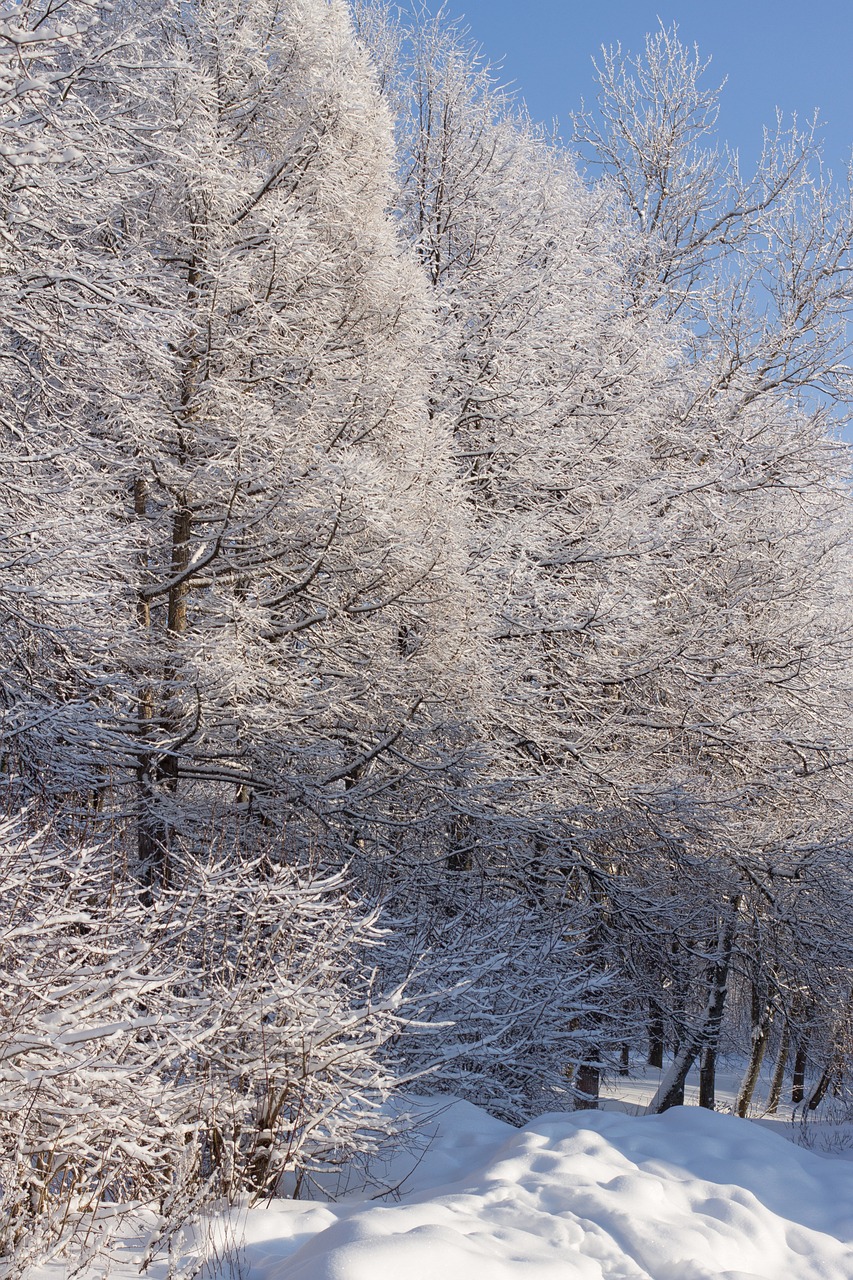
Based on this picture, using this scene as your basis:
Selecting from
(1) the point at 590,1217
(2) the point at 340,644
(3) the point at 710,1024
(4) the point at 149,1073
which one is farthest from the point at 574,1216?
(3) the point at 710,1024

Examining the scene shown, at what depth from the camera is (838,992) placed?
9.43m

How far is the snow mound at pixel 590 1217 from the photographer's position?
3.05 meters

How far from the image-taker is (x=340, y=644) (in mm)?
8375

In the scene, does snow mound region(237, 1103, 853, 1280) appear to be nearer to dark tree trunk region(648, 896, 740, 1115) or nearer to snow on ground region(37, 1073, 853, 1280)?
snow on ground region(37, 1073, 853, 1280)

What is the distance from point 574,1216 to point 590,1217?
8 centimetres

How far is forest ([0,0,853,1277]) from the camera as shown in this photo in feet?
14.1

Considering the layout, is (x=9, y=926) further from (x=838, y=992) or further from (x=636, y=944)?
(x=838, y=992)

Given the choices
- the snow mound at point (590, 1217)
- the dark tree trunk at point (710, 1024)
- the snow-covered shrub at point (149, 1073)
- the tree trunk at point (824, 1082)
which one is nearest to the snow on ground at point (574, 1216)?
the snow mound at point (590, 1217)

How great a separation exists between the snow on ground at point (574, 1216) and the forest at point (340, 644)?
0.31 metres

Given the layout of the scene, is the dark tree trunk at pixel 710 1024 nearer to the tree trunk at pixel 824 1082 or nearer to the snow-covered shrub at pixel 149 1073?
the tree trunk at pixel 824 1082

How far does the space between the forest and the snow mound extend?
1.59ft

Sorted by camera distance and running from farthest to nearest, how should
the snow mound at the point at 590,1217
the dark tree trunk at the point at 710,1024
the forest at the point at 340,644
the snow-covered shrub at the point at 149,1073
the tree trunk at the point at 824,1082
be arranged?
the tree trunk at the point at 824,1082, the dark tree trunk at the point at 710,1024, the forest at the point at 340,644, the snow-covered shrub at the point at 149,1073, the snow mound at the point at 590,1217

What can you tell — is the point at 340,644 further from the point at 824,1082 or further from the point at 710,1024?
the point at 824,1082

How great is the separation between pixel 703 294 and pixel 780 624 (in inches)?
190
